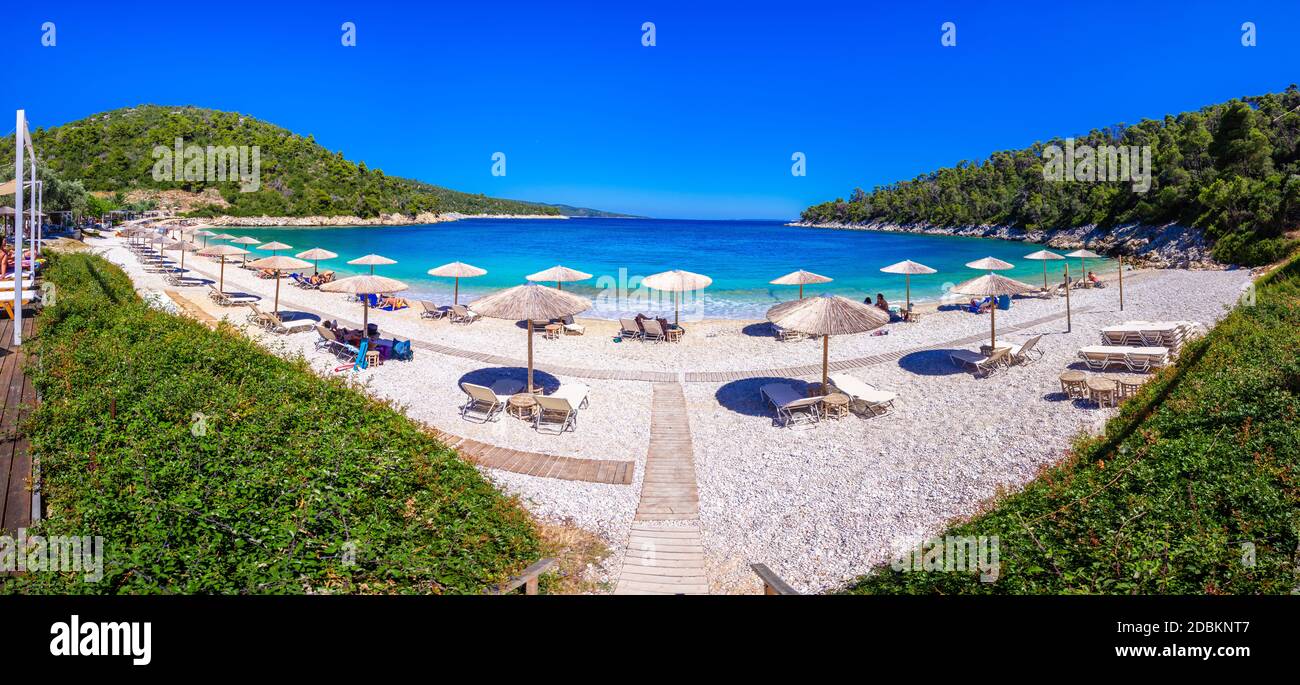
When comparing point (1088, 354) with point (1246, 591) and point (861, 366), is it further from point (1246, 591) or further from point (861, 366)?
point (1246, 591)

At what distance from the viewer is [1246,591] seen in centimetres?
354

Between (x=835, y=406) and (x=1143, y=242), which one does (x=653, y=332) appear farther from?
(x=1143, y=242)

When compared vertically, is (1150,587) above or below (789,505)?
above

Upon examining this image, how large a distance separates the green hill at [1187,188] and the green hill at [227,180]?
368 ft

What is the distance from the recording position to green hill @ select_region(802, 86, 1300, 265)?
106 ft

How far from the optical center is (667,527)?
626 cm

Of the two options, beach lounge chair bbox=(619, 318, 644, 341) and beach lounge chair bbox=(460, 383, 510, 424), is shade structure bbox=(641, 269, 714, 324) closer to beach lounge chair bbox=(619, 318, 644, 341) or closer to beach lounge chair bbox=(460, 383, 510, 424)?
beach lounge chair bbox=(619, 318, 644, 341)
